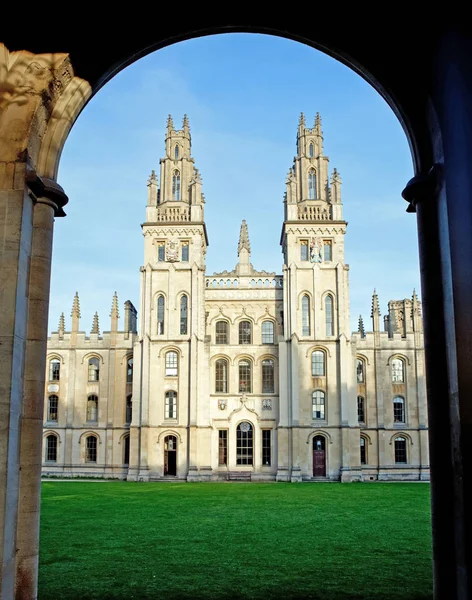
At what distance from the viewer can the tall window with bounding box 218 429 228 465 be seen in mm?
49128

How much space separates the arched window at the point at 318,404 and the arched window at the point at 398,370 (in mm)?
7324

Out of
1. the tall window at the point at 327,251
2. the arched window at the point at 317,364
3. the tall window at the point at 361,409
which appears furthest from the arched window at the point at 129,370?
the tall window at the point at 361,409

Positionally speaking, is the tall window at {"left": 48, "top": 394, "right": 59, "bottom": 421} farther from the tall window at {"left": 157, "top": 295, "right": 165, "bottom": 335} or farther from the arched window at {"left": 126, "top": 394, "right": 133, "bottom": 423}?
the tall window at {"left": 157, "top": 295, "right": 165, "bottom": 335}

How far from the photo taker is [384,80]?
8.80 m

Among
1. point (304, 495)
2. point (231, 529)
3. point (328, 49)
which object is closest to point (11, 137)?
point (328, 49)

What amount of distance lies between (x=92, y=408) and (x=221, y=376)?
1105cm

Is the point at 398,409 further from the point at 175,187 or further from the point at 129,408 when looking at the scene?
the point at 175,187

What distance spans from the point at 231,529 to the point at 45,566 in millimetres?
6992

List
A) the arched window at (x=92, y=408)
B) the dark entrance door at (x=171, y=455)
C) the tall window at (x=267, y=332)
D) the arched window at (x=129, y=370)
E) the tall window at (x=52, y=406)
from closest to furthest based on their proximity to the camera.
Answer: the dark entrance door at (x=171, y=455) < the tall window at (x=267, y=332) < the arched window at (x=92, y=408) < the arched window at (x=129, y=370) < the tall window at (x=52, y=406)

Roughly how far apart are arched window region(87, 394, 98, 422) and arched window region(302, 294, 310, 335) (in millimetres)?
17504

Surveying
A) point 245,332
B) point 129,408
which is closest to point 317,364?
point 245,332

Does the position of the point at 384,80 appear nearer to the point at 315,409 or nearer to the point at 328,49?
the point at 328,49

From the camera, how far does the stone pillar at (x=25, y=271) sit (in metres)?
7.24

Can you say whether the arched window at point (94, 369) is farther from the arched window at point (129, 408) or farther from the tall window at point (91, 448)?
the tall window at point (91, 448)
